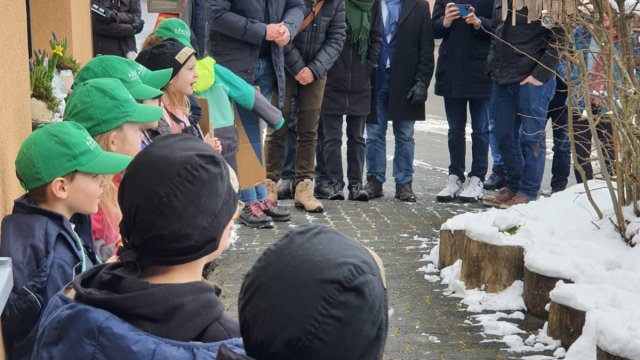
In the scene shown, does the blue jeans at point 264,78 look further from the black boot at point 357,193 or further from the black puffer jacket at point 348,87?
the black boot at point 357,193

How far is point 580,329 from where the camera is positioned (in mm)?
4613

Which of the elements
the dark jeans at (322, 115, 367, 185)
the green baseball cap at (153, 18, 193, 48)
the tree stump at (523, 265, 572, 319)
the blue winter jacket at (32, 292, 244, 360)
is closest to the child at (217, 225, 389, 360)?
the blue winter jacket at (32, 292, 244, 360)

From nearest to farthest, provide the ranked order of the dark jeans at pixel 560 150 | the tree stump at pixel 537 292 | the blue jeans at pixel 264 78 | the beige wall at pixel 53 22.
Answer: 1. the tree stump at pixel 537 292
2. the beige wall at pixel 53 22
3. the blue jeans at pixel 264 78
4. the dark jeans at pixel 560 150

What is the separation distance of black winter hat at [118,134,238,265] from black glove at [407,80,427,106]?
272 inches

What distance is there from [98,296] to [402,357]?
2.88m

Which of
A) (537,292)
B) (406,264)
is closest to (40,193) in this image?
(537,292)

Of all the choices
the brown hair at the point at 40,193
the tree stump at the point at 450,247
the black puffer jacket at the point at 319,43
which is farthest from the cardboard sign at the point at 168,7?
the brown hair at the point at 40,193

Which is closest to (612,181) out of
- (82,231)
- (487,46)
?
(487,46)

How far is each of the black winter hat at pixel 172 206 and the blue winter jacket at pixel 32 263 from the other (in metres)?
0.93

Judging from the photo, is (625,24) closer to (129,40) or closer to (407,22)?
(407,22)

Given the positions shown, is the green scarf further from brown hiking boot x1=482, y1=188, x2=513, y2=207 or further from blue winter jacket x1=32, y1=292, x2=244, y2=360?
blue winter jacket x1=32, y1=292, x2=244, y2=360

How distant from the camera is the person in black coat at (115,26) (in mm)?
7801

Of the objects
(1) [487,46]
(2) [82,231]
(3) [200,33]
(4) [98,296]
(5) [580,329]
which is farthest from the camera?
(3) [200,33]

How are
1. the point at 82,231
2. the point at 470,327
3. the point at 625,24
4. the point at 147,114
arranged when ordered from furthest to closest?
1. the point at 625,24
2. the point at 470,327
3. the point at 147,114
4. the point at 82,231
